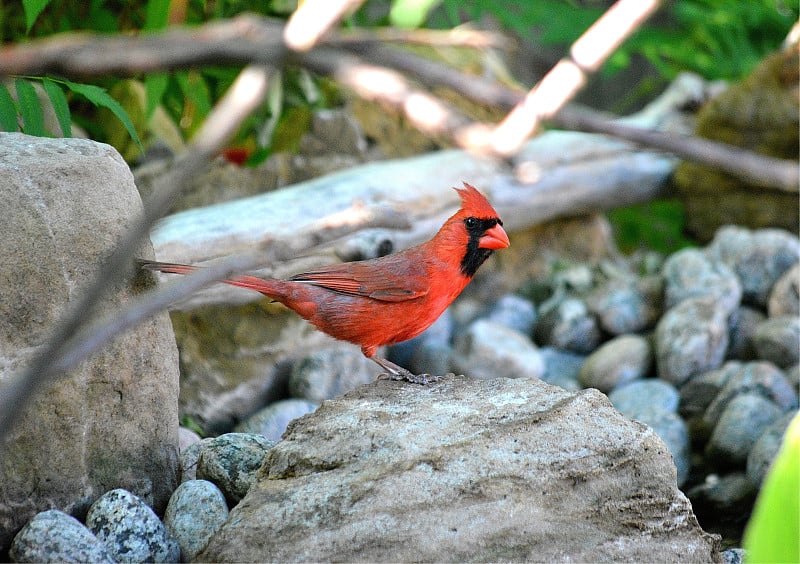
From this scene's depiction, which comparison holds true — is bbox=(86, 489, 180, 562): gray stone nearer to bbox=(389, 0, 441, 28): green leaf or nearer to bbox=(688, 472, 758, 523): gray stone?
bbox=(389, 0, 441, 28): green leaf

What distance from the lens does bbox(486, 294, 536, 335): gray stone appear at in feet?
18.1

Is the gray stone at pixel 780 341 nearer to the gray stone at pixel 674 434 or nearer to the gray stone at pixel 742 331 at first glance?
the gray stone at pixel 742 331

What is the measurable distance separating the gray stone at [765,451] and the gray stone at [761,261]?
175 cm

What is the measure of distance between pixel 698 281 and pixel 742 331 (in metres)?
0.38

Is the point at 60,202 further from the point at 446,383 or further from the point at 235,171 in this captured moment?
the point at 235,171

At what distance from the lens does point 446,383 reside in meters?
2.92

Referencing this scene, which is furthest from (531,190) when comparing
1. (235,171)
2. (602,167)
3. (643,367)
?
(235,171)

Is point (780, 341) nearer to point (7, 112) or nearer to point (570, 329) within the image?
point (570, 329)

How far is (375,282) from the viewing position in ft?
10.9

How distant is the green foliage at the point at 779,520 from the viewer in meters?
1.31

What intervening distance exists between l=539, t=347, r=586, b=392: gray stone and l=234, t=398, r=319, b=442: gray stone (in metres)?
1.56

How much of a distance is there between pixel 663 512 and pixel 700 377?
247 centimetres

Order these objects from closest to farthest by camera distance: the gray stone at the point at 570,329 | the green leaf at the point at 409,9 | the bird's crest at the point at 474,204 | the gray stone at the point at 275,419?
the green leaf at the point at 409,9
the bird's crest at the point at 474,204
the gray stone at the point at 275,419
the gray stone at the point at 570,329

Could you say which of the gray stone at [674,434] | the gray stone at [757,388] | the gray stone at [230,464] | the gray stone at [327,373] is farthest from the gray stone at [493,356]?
the gray stone at [230,464]
